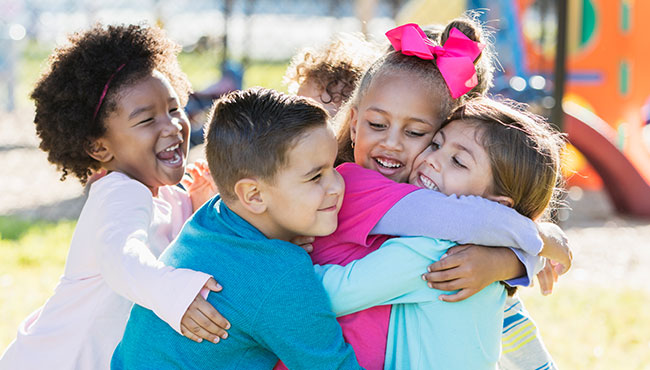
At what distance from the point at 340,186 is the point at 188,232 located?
46cm

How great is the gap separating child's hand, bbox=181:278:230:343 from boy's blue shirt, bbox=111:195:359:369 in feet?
0.06

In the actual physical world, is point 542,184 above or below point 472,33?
below

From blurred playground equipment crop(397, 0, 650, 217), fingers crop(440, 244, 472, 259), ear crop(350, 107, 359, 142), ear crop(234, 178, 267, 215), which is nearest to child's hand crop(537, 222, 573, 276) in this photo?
fingers crop(440, 244, 472, 259)

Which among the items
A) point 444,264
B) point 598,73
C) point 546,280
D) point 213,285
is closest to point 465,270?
point 444,264

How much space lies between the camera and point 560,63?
6.27 m

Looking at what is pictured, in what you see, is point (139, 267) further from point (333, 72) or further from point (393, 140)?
point (333, 72)

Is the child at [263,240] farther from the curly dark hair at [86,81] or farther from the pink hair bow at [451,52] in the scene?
the curly dark hair at [86,81]

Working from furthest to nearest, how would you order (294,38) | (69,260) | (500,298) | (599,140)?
(294,38) → (599,140) → (69,260) → (500,298)

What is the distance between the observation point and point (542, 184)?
2.23m

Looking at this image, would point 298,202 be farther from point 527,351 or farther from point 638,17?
point 638,17

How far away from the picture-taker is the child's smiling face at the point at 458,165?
2.19m

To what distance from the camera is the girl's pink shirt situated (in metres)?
2.08

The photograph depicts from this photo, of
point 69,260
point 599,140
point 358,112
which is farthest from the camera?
point 599,140

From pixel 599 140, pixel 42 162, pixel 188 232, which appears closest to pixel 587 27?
pixel 599 140
